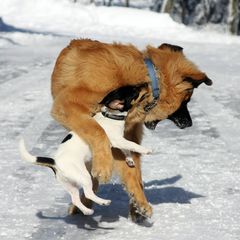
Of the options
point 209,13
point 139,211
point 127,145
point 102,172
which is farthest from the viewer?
point 209,13

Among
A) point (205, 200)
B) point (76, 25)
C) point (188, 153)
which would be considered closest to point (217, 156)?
point (188, 153)

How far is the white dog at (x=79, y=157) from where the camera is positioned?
400 centimetres

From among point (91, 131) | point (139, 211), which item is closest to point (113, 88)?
point (91, 131)

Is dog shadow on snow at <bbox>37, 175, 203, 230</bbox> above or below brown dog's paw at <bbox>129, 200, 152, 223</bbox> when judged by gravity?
below

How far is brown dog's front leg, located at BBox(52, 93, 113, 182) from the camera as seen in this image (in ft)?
13.0

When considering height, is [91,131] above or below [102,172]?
above

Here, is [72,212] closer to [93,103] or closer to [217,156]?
[93,103]

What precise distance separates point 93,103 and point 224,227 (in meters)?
1.16

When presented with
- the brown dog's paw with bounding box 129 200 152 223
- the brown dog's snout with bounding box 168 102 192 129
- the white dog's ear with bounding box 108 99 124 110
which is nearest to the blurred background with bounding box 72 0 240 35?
the brown dog's snout with bounding box 168 102 192 129

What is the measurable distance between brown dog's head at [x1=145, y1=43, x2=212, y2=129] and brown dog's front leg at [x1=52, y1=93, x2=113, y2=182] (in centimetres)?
52

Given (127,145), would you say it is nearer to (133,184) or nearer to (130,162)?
(130,162)

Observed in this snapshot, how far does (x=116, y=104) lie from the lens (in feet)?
13.8

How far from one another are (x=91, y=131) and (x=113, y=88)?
299mm

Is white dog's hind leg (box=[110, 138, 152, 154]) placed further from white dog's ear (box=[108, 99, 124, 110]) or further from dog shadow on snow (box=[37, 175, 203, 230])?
dog shadow on snow (box=[37, 175, 203, 230])
